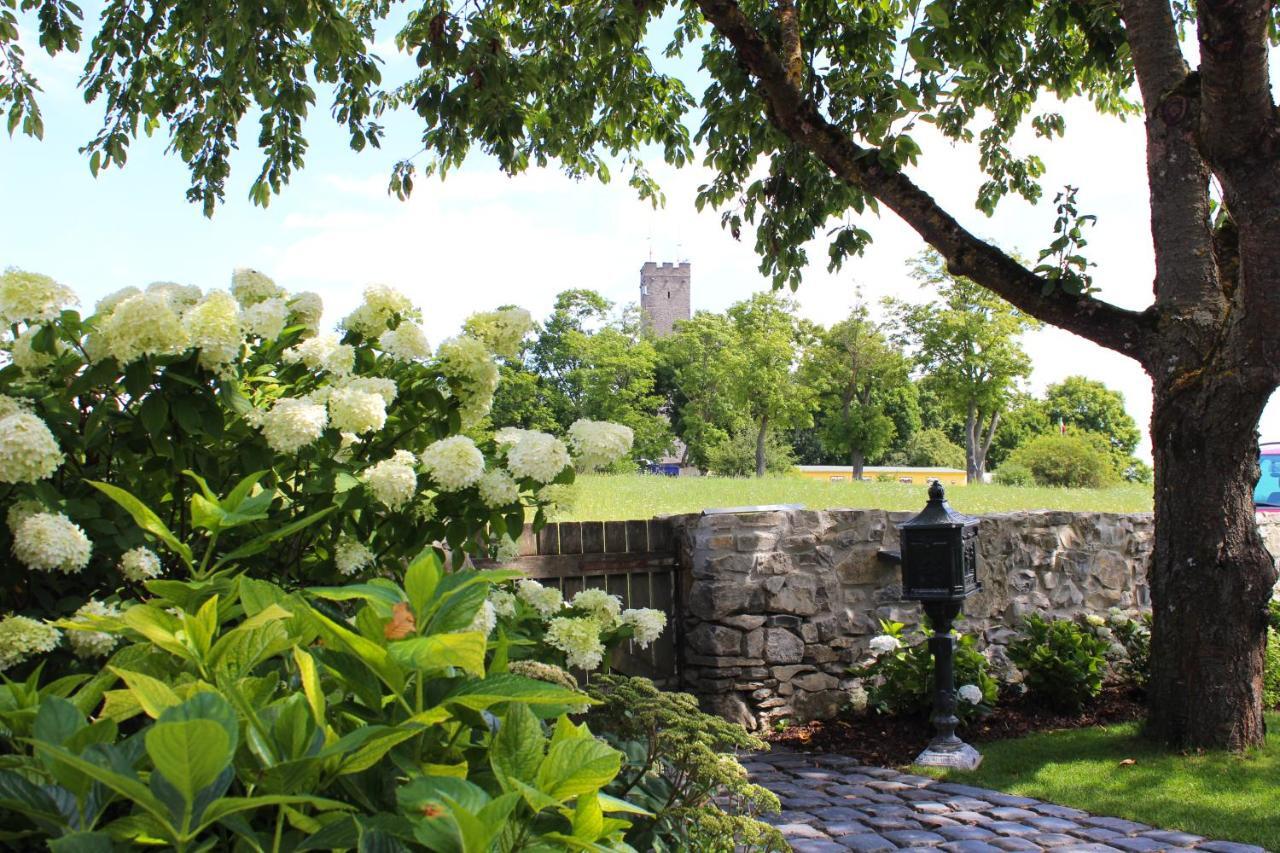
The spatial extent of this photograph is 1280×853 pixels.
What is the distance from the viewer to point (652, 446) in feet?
152

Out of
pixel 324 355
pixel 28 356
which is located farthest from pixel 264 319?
pixel 28 356

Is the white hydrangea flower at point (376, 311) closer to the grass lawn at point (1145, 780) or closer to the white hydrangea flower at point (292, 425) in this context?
the white hydrangea flower at point (292, 425)

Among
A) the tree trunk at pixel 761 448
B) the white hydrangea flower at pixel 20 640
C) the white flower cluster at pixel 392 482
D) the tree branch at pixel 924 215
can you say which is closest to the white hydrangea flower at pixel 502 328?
the white flower cluster at pixel 392 482

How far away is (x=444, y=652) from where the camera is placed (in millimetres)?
1191

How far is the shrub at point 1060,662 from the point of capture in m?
6.90

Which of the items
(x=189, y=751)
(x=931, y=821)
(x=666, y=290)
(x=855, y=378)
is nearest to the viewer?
(x=189, y=751)

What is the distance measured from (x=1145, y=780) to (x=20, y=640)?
5159mm

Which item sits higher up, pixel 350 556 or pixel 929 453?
pixel 929 453

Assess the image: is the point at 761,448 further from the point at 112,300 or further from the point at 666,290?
the point at 112,300

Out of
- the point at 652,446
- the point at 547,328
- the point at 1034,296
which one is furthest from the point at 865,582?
the point at 547,328

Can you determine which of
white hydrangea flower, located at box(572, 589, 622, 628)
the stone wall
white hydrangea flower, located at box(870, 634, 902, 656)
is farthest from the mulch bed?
white hydrangea flower, located at box(572, 589, 622, 628)

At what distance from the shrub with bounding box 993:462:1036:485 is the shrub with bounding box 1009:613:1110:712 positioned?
24.1 m

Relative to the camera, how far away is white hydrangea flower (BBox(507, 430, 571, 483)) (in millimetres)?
2609

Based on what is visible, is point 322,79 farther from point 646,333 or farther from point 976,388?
point 646,333
